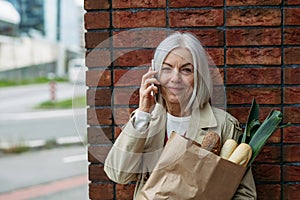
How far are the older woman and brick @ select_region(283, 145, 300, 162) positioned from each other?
0.36 meters

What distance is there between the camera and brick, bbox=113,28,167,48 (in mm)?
1845

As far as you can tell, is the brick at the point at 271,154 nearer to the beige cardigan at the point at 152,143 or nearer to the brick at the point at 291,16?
the beige cardigan at the point at 152,143

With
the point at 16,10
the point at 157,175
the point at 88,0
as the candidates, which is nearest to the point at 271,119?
the point at 157,175

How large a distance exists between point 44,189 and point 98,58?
13.1ft

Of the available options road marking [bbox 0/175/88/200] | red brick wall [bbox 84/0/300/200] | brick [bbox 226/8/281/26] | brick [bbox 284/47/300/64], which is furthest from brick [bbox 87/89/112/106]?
road marking [bbox 0/175/88/200]

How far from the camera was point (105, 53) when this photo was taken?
187 centimetres

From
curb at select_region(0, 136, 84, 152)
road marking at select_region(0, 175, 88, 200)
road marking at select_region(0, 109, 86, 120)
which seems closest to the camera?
road marking at select_region(0, 175, 88, 200)

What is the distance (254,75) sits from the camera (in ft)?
6.07

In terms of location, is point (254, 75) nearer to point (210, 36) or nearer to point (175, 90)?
point (210, 36)

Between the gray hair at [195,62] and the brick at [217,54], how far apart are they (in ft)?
0.94

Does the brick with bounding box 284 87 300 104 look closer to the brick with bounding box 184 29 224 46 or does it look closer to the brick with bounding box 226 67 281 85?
the brick with bounding box 226 67 281 85

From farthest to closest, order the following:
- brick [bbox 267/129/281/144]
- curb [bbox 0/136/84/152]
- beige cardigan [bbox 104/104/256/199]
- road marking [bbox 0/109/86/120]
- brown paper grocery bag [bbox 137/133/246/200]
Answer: road marking [bbox 0/109/86/120]
curb [bbox 0/136/84/152]
brick [bbox 267/129/281/144]
beige cardigan [bbox 104/104/256/199]
brown paper grocery bag [bbox 137/133/246/200]

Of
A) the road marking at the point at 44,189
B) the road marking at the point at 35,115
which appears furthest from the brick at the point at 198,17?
the road marking at the point at 35,115

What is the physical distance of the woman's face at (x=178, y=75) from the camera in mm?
1516
